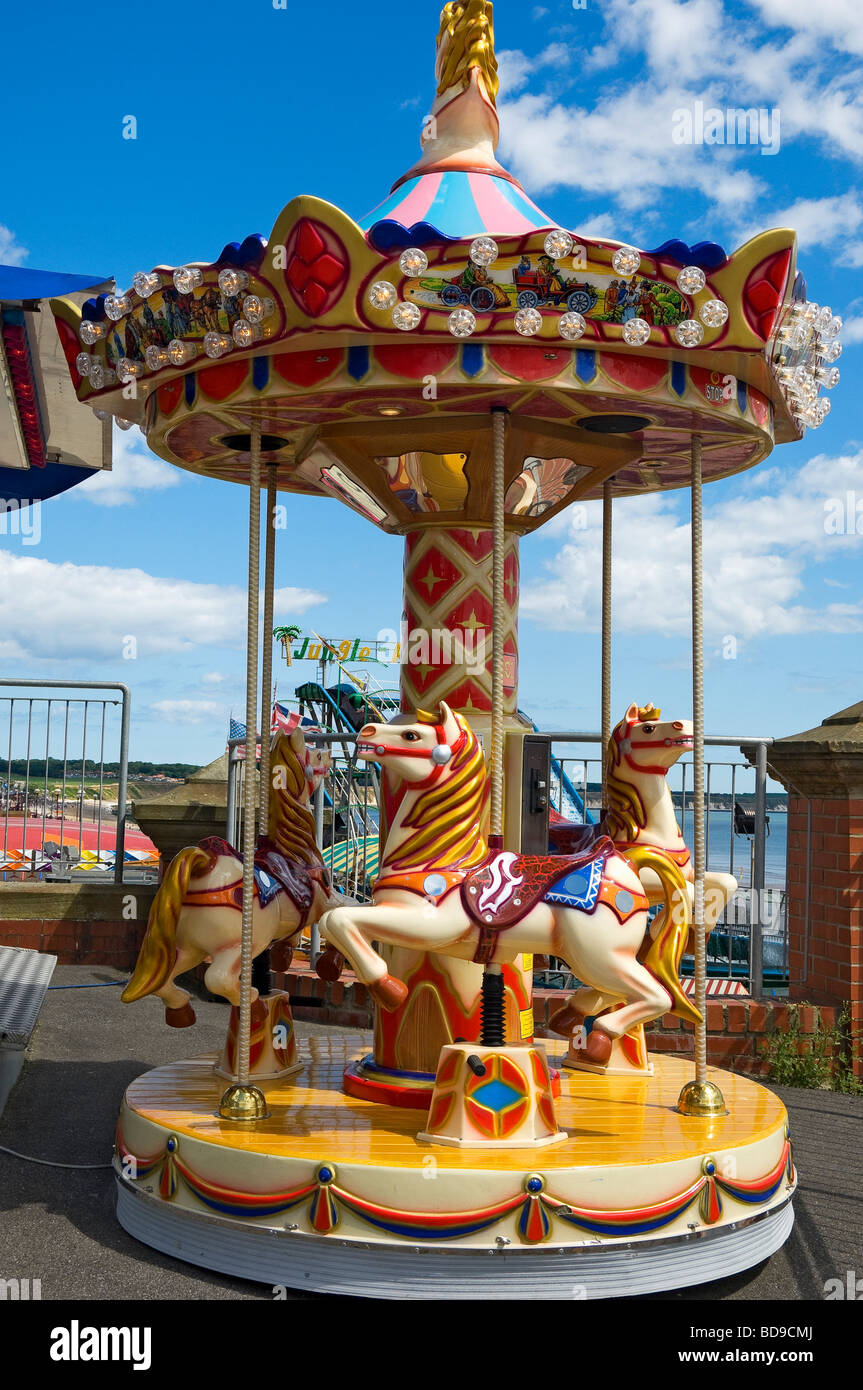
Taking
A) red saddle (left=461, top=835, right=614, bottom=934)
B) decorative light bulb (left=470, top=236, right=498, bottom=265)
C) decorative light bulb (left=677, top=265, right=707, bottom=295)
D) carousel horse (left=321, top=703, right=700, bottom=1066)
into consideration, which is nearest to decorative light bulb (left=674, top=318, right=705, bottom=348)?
decorative light bulb (left=677, top=265, right=707, bottom=295)

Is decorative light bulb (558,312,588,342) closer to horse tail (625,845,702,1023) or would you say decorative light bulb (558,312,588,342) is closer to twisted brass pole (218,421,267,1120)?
twisted brass pole (218,421,267,1120)

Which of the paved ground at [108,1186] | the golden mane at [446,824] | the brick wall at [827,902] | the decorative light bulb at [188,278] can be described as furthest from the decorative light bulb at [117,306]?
the brick wall at [827,902]

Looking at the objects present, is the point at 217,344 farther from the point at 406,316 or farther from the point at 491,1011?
the point at 491,1011

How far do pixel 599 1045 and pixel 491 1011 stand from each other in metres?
0.69

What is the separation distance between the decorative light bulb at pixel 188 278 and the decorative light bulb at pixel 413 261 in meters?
0.76

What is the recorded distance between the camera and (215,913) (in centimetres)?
479

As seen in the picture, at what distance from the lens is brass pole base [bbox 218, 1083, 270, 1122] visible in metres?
4.44

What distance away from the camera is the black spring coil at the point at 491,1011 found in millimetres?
4309

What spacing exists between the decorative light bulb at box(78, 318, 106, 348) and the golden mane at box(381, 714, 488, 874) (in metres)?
2.07

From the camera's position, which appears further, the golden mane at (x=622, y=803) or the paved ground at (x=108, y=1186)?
the golden mane at (x=622, y=803)

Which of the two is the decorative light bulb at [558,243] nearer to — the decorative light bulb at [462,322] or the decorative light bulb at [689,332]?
the decorative light bulb at [462,322]
